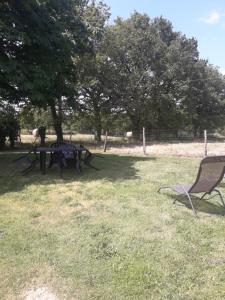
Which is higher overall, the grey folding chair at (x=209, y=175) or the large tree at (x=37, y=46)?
the large tree at (x=37, y=46)

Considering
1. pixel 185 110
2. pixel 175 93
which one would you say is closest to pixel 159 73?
pixel 175 93

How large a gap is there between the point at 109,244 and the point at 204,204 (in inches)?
96.6

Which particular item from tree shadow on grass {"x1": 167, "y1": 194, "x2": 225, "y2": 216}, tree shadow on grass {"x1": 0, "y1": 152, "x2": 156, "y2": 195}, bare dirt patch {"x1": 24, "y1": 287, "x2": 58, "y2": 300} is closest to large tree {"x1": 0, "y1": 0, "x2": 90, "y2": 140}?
tree shadow on grass {"x1": 0, "y1": 152, "x2": 156, "y2": 195}

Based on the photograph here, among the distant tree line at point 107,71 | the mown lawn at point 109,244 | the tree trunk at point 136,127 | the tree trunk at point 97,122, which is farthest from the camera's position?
the tree trunk at point 136,127

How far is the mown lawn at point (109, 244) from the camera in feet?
11.2

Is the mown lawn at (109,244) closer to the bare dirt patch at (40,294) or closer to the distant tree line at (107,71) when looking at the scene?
the bare dirt patch at (40,294)

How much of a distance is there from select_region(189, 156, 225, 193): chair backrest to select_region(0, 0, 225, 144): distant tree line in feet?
20.9

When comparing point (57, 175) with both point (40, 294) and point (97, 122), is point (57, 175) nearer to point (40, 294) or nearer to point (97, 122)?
point (40, 294)

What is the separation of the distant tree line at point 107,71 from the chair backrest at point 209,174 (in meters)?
6.36

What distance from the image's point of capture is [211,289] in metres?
3.33

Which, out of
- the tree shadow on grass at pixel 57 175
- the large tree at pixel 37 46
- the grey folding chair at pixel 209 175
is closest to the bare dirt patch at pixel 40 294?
the grey folding chair at pixel 209 175

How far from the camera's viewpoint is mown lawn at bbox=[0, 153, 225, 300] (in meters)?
3.42

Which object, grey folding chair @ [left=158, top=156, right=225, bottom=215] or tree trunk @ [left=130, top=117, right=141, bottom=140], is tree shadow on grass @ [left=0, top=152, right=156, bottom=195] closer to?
grey folding chair @ [left=158, top=156, right=225, bottom=215]

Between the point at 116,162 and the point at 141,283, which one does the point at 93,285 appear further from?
the point at 116,162
